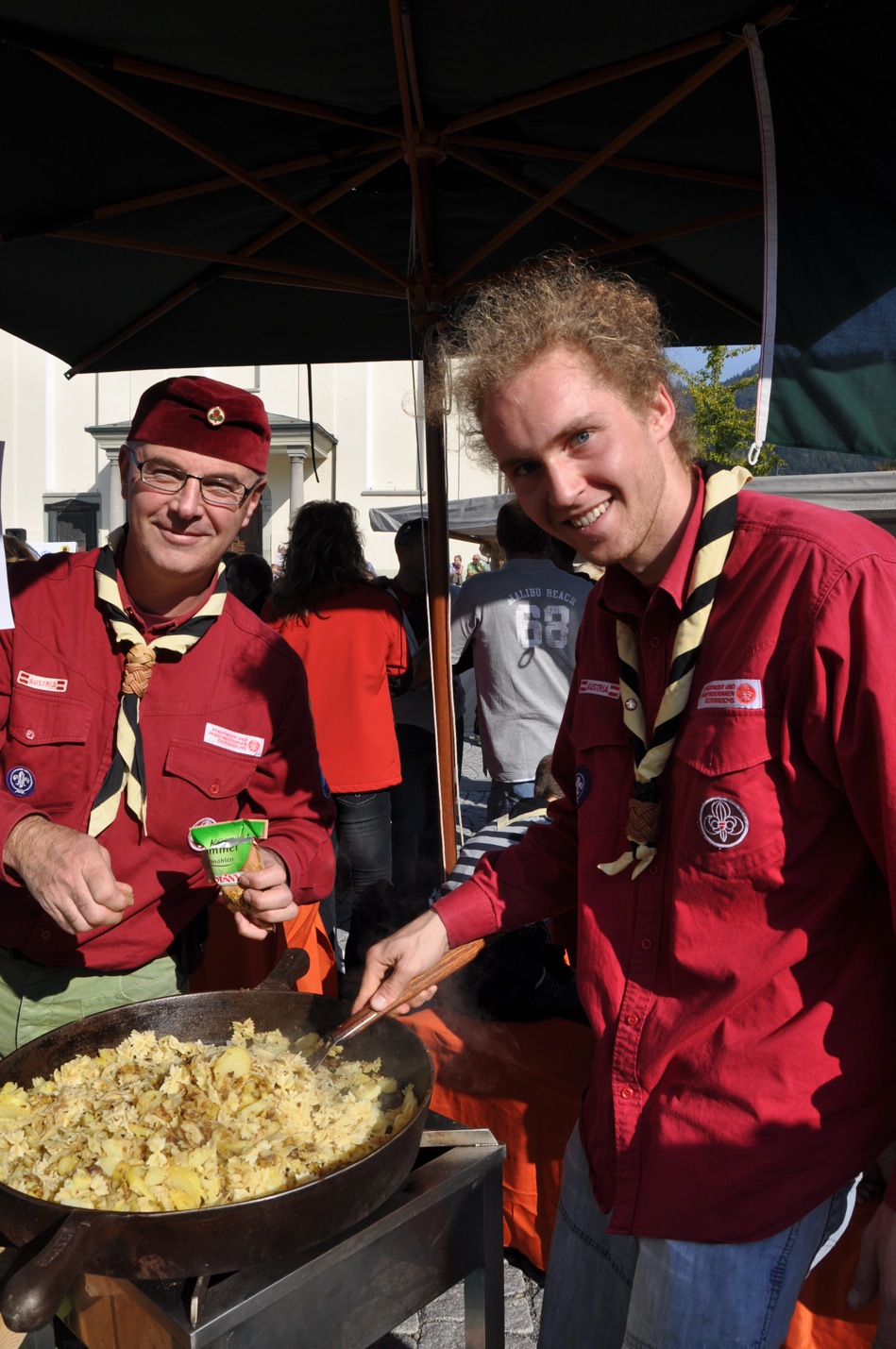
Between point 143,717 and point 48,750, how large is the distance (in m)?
0.23

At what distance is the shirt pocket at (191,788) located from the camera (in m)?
2.36

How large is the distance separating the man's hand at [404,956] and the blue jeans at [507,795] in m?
3.14

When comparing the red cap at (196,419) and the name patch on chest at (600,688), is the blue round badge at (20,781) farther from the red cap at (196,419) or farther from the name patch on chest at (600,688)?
the name patch on chest at (600,688)

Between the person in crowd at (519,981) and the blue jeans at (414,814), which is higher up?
the blue jeans at (414,814)

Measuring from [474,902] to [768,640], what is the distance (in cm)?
89

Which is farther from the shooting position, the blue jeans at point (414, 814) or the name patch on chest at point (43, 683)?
the blue jeans at point (414, 814)

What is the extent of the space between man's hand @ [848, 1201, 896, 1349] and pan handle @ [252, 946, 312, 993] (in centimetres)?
118

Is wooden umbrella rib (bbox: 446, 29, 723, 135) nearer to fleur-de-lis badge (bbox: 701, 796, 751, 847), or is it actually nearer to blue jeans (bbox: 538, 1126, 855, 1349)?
fleur-de-lis badge (bbox: 701, 796, 751, 847)

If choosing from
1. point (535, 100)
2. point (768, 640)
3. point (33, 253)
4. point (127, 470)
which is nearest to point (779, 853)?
point (768, 640)

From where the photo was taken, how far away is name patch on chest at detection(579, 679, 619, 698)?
1802 millimetres

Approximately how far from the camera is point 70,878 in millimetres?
1886

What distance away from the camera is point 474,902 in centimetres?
200

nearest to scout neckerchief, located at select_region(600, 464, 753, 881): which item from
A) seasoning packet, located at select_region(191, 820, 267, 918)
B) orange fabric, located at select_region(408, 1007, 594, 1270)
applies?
seasoning packet, located at select_region(191, 820, 267, 918)

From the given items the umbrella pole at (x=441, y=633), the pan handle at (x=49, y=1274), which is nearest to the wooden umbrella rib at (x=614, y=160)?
the umbrella pole at (x=441, y=633)
